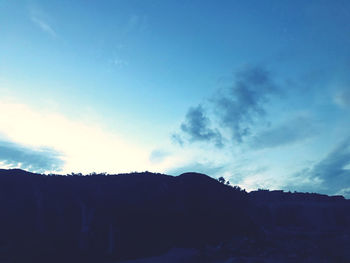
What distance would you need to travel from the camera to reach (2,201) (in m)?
24.3

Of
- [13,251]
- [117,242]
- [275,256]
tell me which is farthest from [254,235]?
[13,251]

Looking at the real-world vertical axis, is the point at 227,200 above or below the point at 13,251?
above

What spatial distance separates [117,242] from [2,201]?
12003 millimetres

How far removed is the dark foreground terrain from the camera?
21109 millimetres

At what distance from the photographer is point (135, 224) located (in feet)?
88.8

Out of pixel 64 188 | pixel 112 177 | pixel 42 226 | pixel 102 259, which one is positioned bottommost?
pixel 102 259

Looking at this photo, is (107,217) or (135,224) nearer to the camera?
(107,217)

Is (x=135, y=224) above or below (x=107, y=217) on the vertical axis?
below

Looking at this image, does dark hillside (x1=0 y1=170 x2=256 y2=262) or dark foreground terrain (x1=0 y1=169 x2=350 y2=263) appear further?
dark hillside (x1=0 y1=170 x2=256 y2=262)

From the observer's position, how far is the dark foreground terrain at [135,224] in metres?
21.1

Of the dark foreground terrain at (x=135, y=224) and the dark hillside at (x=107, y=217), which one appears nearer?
the dark foreground terrain at (x=135, y=224)

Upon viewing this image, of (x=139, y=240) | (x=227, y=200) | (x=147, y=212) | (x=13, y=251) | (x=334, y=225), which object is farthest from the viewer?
(x=334, y=225)

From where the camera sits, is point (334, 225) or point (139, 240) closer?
point (139, 240)

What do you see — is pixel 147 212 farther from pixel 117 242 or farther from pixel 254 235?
A: pixel 254 235
